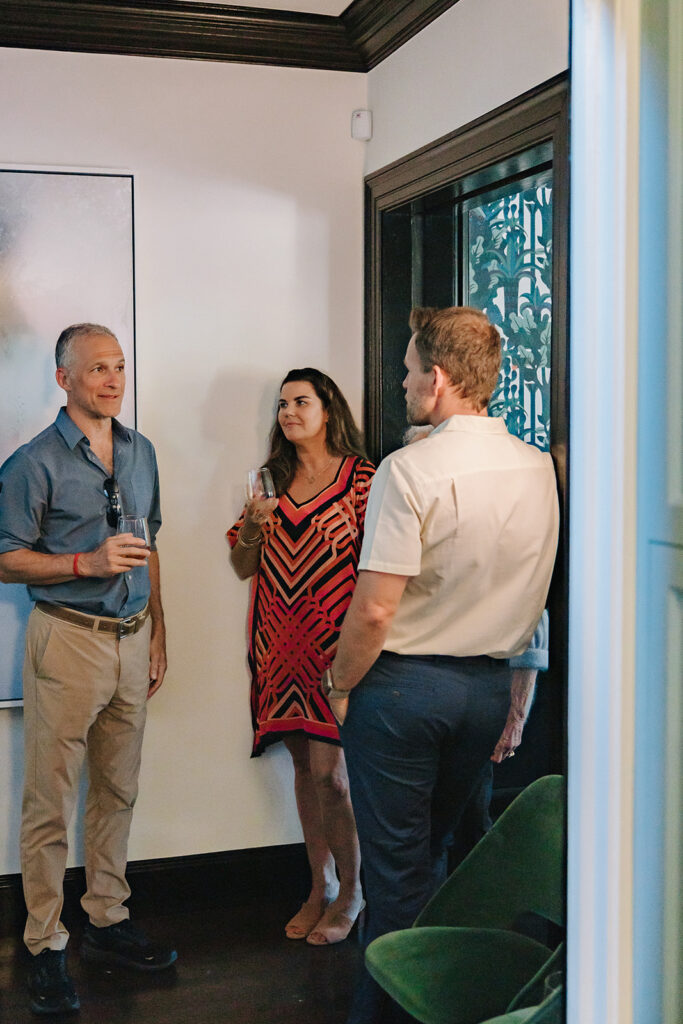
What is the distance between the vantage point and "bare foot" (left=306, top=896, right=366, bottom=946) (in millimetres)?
3111

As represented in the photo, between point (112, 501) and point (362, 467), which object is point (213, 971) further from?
point (362, 467)

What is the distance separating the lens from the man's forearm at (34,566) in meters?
2.84

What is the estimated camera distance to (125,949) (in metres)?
3.00

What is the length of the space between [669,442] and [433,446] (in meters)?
1.09

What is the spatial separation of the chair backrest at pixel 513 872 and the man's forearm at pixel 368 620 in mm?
431

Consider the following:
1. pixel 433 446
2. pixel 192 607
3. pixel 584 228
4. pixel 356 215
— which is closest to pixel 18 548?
pixel 192 607

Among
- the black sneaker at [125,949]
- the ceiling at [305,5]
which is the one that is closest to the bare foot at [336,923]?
the black sneaker at [125,949]

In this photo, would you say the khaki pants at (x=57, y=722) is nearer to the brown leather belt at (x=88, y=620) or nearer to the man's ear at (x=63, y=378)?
the brown leather belt at (x=88, y=620)

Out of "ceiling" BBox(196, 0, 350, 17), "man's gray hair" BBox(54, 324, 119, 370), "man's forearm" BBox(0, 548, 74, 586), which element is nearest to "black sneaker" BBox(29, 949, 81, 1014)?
"man's forearm" BBox(0, 548, 74, 586)

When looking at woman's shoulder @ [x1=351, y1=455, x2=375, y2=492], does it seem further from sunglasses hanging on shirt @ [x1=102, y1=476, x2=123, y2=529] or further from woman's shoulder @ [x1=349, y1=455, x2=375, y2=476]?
sunglasses hanging on shirt @ [x1=102, y1=476, x2=123, y2=529]

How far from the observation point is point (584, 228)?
1175 millimetres

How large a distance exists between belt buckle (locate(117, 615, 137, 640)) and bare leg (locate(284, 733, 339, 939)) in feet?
2.12

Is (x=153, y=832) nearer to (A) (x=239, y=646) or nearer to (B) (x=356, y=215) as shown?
(A) (x=239, y=646)

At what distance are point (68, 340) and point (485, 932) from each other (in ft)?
6.67
